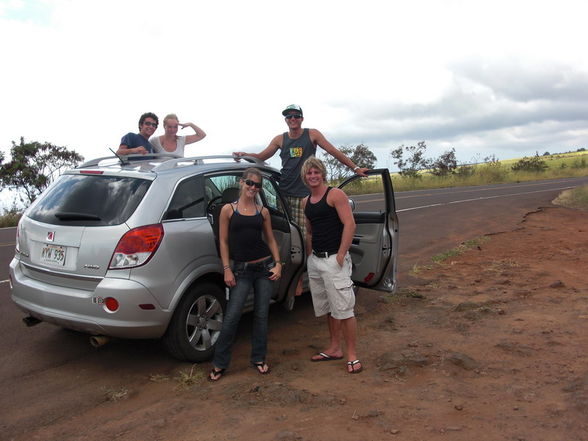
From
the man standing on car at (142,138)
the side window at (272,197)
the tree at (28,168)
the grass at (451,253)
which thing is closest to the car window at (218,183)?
the side window at (272,197)

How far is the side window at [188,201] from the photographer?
4381 millimetres

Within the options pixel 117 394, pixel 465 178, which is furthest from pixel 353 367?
pixel 465 178

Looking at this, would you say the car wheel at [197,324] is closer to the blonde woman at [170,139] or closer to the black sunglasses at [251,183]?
the black sunglasses at [251,183]

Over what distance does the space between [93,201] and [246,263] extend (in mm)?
1354

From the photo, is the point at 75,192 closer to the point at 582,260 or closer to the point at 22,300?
the point at 22,300

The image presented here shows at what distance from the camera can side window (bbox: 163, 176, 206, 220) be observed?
14.4ft

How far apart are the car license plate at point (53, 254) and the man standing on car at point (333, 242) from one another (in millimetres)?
2020

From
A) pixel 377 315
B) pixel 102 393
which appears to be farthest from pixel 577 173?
pixel 102 393

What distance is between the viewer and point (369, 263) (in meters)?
5.46

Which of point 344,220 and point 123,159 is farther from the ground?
point 123,159

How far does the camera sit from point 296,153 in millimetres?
5324

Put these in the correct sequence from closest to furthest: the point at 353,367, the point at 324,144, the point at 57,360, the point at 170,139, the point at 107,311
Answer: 1. the point at 107,311
2. the point at 353,367
3. the point at 57,360
4. the point at 324,144
5. the point at 170,139

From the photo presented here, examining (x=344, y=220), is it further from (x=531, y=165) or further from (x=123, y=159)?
(x=531, y=165)

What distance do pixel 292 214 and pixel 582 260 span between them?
17.5 feet
